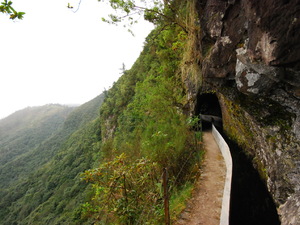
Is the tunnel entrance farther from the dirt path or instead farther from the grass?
the grass

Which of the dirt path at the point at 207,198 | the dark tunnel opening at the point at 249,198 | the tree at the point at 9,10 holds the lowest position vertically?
the dark tunnel opening at the point at 249,198

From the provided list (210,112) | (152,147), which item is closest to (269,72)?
(152,147)

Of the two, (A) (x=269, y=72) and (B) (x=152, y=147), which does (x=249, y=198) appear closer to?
(B) (x=152, y=147)

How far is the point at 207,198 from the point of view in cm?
528

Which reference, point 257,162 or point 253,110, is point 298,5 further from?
point 257,162

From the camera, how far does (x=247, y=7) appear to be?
3738 mm

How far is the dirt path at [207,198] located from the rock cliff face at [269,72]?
135cm

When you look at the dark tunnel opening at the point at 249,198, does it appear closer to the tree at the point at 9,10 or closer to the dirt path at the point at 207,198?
the dirt path at the point at 207,198

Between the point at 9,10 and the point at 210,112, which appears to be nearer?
the point at 9,10

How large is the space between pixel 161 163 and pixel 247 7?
5.31 metres

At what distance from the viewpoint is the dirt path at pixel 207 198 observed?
4.53m

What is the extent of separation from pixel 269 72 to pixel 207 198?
3690 millimetres

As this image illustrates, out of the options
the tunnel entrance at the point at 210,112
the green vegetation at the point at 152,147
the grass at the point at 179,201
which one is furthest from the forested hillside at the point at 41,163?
the grass at the point at 179,201

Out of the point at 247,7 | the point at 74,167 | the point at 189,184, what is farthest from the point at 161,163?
the point at 74,167
